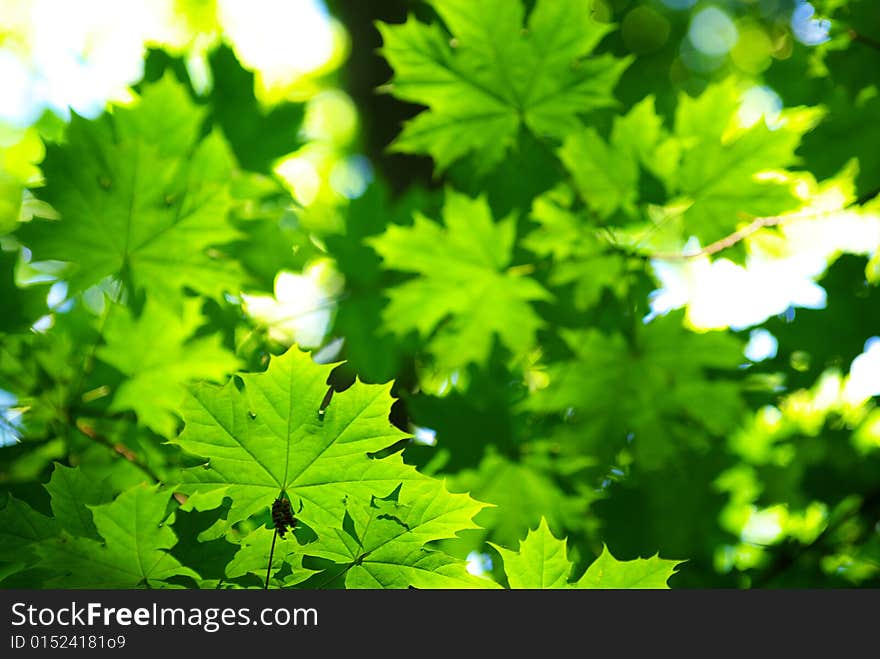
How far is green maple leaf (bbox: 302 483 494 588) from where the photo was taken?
1.13 meters

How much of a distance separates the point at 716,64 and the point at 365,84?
2.86 m

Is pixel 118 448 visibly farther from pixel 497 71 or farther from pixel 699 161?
pixel 699 161

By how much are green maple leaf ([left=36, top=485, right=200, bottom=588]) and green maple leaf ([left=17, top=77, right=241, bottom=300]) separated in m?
0.76

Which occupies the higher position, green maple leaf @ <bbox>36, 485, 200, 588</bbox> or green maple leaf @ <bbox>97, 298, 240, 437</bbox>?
green maple leaf @ <bbox>97, 298, 240, 437</bbox>

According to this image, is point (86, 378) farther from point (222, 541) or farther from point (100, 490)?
point (222, 541)

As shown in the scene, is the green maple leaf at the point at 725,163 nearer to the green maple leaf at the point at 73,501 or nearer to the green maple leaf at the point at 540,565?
the green maple leaf at the point at 540,565

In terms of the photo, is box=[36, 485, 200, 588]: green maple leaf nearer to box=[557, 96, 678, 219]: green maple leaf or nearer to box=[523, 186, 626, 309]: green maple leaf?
box=[523, 186, 626, 309]: green maple leaf

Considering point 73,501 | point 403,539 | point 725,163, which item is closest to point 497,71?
point 725,163

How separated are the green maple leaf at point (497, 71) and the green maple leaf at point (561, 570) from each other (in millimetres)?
1129

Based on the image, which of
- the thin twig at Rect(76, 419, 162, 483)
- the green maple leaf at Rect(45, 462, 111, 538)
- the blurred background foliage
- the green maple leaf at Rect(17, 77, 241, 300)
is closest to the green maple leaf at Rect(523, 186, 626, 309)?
the blurred background foliage

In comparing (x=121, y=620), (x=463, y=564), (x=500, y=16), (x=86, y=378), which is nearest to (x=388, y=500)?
(x=463, y=564)

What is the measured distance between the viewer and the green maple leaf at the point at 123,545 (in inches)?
42.2

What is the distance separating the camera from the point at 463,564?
1.15m

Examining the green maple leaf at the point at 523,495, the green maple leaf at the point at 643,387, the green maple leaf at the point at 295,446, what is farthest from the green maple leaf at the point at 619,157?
the green maple leaf at the point at 295,446
